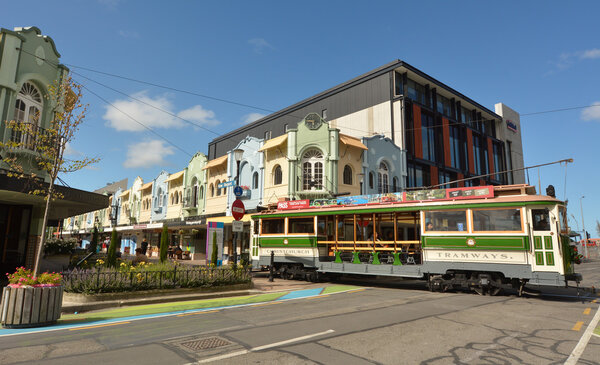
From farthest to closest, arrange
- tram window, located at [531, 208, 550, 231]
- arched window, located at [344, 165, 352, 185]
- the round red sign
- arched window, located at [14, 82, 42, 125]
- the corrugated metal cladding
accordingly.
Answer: the corrugated metal cladding < arched window, located at [344, 165, 352, 185] < arched window, located at [14, 82, 42, 125] < the round red sign < tram window, located at [531, 208, 550, 231]

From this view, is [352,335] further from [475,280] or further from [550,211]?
[550,211]

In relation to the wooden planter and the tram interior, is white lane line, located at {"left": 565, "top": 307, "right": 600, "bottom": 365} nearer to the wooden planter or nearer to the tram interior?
the tram interior

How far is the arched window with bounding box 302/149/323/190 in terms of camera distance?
25.3m

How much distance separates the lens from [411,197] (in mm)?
14164

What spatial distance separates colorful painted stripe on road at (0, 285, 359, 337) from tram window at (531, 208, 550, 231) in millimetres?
7090

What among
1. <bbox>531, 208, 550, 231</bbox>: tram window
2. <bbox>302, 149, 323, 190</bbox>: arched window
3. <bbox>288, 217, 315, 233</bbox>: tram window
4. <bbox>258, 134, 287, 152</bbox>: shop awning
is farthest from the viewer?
<bbox>258, 134, 287, 152</bbox>: shop awning

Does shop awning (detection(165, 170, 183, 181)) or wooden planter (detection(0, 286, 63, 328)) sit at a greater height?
shop awning (detection(165, 170, 183, 181))

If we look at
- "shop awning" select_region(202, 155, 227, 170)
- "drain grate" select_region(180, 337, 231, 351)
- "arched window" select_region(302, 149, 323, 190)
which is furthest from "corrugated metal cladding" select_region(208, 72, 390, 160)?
"drain grate" select_region(180, 337, 231, 351)

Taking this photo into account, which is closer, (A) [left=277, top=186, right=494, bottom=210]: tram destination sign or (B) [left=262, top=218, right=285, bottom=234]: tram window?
(A) [left=277, top=186, right=494, bottom=210]: tram destination sign

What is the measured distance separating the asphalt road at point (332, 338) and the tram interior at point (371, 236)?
440 cm

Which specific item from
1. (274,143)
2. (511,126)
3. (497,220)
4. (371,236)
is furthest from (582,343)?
(511,126)

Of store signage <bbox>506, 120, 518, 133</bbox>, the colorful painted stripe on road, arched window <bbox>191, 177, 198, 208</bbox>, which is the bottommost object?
the colorful painted stripe on road

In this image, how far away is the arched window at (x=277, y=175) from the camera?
88.3 feet

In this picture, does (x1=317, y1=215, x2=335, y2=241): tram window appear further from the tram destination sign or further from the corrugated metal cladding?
the corrugated metal cladding
